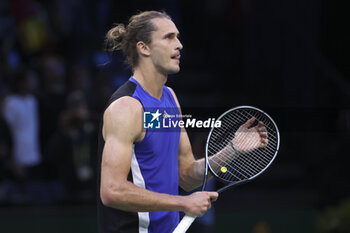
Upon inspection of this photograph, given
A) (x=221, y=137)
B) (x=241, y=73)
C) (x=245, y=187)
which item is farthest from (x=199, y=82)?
(x=221, y=137)

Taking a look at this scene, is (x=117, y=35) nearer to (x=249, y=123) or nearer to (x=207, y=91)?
(x=249, y=123)

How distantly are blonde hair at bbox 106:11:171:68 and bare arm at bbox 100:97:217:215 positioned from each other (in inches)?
15.8

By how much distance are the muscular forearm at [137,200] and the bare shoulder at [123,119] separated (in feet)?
0.71

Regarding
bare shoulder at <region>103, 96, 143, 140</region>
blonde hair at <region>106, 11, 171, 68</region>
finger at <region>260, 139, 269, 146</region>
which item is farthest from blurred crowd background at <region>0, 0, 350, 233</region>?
bare shoulder at <region>103, 96, 143, 140</region>

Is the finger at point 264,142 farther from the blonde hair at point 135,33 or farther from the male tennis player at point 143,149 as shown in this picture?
the blonde hair at point 135,33

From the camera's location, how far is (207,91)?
7301 mm

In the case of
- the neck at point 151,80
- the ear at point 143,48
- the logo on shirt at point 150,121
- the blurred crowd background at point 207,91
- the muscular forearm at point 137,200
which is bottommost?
the blurred crowd background at point 207,91

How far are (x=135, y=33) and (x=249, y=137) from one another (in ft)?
2.31

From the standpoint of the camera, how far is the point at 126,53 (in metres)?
3.45

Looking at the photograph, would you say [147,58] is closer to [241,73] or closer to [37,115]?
[37,115]

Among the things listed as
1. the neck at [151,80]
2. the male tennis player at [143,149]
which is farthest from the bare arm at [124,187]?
the neck at [151,80]

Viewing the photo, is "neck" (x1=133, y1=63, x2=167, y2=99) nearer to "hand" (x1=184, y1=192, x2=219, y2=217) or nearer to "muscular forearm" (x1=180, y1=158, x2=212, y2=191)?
"muscular forearm" (x1=180, y1=158, x2=212, y2=191)

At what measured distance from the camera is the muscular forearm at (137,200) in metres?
3.02

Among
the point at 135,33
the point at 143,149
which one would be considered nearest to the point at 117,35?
the point at 135,33
